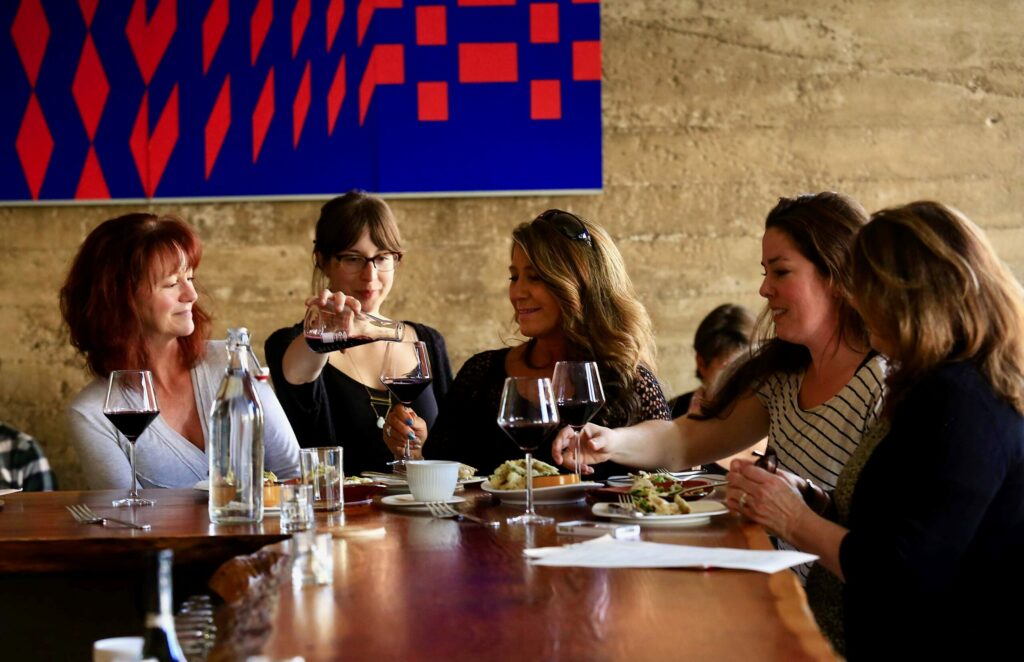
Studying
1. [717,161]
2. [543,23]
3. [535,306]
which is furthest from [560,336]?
[543,23]

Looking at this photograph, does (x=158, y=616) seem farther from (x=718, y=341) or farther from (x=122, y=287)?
(x=718, y=341)

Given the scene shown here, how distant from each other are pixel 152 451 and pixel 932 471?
1799 millimetres

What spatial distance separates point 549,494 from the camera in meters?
2.15

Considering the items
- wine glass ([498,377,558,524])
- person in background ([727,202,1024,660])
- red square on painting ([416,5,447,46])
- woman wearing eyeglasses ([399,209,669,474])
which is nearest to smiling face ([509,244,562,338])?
woman wearing eyeglasses ([399,209,669,474])

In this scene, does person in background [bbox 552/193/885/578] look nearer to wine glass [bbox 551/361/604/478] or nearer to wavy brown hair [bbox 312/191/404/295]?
wine glass [bbox 551/361/604/478]

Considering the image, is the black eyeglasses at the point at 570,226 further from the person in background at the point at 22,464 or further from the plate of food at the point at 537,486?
the person in background at the point at 22,464

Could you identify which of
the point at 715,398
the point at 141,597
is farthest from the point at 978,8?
the point at 141,597

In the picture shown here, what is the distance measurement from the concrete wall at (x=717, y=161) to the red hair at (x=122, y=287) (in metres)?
1.48

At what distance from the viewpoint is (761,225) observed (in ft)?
14.8

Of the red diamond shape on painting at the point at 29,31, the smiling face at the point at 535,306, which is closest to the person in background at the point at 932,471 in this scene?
the smiling face at the point at 535,306

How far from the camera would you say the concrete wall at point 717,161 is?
4.49 metres

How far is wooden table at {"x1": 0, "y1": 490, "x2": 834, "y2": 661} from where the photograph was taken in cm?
115

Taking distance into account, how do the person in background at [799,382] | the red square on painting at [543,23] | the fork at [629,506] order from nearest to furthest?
the fork at [629,506] < the person in background at [799,382] < the red square on painting at [543,23]

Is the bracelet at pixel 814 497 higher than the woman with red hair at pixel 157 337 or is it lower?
lower
